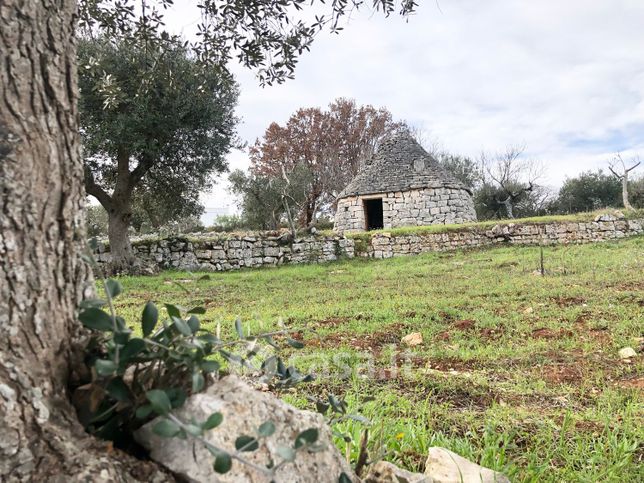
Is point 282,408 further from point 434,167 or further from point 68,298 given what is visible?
point 434,167

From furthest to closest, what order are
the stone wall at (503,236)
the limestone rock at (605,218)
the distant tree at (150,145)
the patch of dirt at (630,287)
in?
the limestone rock at (605,218)
the stone wall at (503,236)
the distant tree at (150,145)
the patch of dirt at (630,287)

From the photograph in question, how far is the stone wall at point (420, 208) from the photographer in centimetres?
2077

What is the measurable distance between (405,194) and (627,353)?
58.5 feet

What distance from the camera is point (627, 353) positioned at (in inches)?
148

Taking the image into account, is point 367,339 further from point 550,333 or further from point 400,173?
point 400,173

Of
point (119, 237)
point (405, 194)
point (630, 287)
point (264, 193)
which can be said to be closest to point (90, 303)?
point (630, 287)

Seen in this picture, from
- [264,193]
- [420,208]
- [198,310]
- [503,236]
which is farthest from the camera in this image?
[264,193]

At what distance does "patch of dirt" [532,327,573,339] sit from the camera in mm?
4559

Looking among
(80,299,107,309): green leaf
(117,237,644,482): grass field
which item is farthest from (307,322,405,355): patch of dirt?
(80,299,107,309): green leaf

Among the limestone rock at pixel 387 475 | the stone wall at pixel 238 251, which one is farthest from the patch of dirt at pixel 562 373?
the stone wall at pixel 238 251

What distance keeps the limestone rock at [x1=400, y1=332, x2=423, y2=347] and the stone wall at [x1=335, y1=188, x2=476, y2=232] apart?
16395 millimetres

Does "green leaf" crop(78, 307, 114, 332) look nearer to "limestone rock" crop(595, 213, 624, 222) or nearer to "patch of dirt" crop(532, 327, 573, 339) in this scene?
"patch of dirt" crop(532, 327, 573, 339)

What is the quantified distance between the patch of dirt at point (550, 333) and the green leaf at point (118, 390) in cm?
448

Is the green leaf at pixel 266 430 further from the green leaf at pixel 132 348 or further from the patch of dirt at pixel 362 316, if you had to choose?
the patch of dirt at pixel 362 316
